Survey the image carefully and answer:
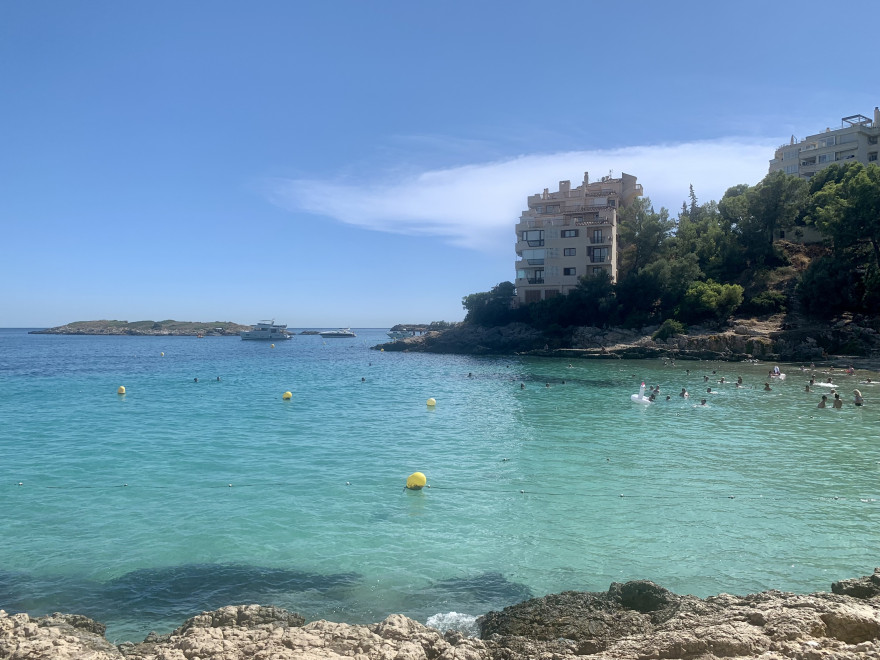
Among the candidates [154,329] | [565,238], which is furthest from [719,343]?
[154,329]

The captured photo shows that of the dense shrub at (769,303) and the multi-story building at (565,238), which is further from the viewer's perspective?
the multi-story building at (565,238)

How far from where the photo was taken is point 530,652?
7.00 meters

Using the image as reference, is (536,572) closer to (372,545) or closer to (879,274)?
(372,545)

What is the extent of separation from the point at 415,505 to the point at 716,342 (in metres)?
51.3

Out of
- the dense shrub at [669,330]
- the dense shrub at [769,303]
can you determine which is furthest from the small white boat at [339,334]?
the dense shrub at [769,303]

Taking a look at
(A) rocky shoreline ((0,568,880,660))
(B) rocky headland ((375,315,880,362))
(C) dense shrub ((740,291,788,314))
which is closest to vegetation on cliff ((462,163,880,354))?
(C) dense shrub ((740,291,788,314))

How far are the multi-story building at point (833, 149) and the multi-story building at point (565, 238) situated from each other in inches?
1025

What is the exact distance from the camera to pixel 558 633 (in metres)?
7.61

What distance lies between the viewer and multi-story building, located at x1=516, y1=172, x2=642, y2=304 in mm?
72562

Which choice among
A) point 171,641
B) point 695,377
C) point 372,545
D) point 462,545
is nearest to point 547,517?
point 462,545

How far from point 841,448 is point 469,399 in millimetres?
19111

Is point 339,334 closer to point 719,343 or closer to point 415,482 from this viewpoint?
point 719,343

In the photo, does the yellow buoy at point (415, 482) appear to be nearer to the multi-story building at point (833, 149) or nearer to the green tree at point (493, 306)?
the green tree at point (493, 306)

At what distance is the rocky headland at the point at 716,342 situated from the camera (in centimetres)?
5216
